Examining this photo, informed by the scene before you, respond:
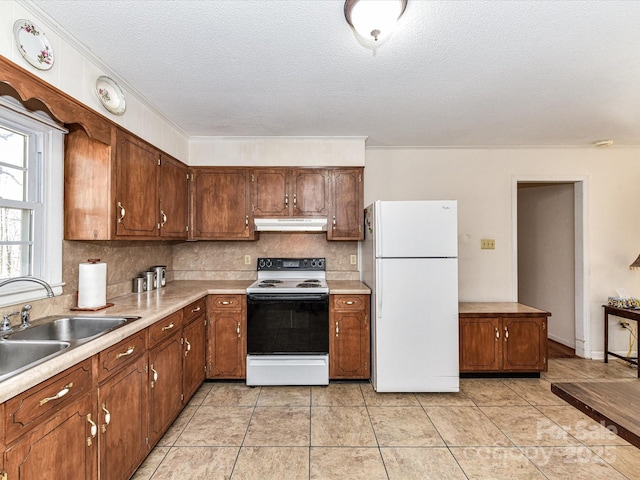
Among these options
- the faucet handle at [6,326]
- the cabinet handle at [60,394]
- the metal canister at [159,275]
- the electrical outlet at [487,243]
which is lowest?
the cabinet handle at [60,394]

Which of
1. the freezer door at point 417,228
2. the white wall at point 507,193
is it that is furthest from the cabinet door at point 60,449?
the white wall at point 507,193

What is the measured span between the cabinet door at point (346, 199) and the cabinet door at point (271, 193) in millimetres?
471

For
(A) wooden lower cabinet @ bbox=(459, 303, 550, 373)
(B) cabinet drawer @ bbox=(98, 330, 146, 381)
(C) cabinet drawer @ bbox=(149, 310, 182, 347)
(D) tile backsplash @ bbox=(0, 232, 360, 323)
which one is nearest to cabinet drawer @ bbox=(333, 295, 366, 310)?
(D) tile backsplash @ bbox=(0, 232, 360, 323)

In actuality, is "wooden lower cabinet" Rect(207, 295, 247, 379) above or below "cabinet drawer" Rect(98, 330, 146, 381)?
below

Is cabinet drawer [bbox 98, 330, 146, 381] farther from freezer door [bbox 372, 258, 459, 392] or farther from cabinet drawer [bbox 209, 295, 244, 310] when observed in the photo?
freezer door [bbox 372, 258, 459, 392]

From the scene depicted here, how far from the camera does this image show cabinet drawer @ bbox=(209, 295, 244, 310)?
123 inches

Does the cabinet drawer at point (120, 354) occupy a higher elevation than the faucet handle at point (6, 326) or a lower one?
lower

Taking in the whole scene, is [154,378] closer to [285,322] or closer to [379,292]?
[285,322]

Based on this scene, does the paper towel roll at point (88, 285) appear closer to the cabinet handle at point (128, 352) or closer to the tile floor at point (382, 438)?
the cabinet handle at point (128, 352)

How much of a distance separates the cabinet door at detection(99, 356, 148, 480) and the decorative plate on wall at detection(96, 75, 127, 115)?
160 centimetres

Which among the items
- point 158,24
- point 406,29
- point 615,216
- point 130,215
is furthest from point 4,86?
point 615,216

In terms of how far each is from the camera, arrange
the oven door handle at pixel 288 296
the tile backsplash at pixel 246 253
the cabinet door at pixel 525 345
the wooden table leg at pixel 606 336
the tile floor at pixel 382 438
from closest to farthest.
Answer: the tile floor at pixel 382 438 < the oven door handle at pixel 288 296 < the cabinet door at pixel 525 345 < the wooden table leg at pixel 606 336 < the tile backsplash at pixel 246 253

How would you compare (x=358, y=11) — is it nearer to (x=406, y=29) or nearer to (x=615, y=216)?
(x=406, y=29)

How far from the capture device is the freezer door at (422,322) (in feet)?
9.60
